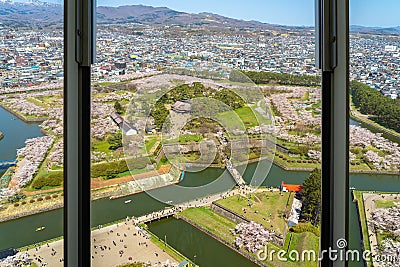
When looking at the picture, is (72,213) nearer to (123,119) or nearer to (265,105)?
(123,119)

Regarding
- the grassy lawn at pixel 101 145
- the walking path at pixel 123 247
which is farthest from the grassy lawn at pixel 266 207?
the grassy lawn at pixel 101 145

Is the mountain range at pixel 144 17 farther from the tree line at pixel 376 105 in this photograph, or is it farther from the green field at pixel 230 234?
the green field at pixel 230 234

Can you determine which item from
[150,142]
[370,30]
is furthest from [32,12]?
[370,30]

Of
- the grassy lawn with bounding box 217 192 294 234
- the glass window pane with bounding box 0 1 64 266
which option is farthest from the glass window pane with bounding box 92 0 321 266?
the glass window pane with bounding box 0 1 64 266

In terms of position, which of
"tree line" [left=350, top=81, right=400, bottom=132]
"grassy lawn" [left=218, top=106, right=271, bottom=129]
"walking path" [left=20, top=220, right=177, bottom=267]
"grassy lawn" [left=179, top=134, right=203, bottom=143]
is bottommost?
"walking path" [left=20, top=220, right=177, bottom=267]

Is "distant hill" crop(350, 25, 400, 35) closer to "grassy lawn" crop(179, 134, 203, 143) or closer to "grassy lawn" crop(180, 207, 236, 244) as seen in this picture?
"grassy lawn" crop(179, 134, 203, 143)

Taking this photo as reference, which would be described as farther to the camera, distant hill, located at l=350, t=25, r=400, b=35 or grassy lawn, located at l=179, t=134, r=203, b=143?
grassy lawn, located at l=179, t=134, r=203, b=143

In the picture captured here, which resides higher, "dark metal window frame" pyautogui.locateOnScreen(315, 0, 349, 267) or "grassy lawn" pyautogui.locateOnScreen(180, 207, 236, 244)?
"dark metal window frame" pyautogui.locateOnScreen(315, 0, 349, 267)
